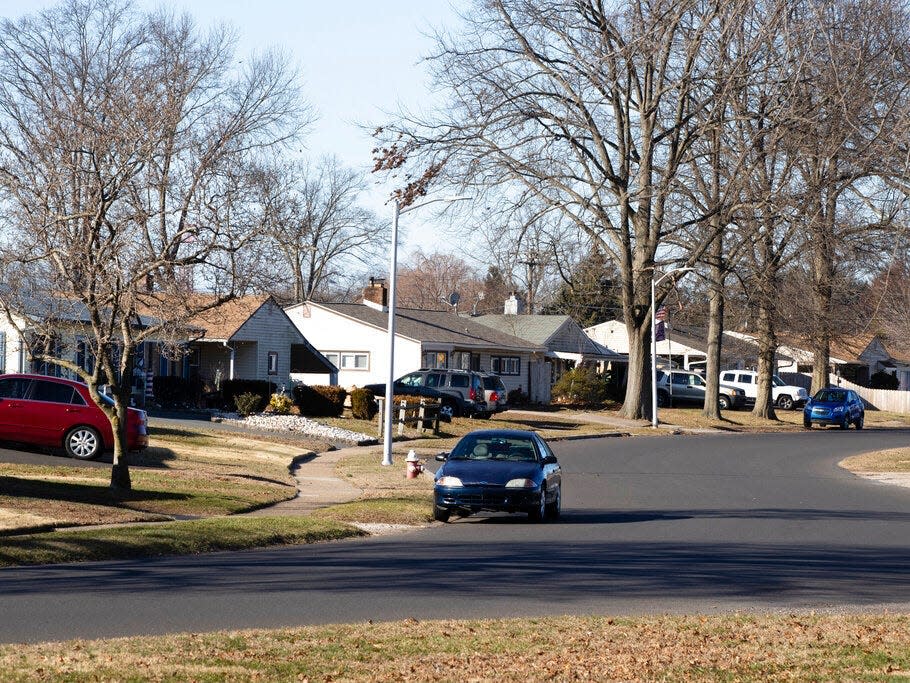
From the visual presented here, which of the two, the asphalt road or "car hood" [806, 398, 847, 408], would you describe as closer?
the asphalt road

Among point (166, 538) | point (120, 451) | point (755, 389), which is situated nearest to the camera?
point (166, 538)

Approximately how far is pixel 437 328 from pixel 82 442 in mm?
38680

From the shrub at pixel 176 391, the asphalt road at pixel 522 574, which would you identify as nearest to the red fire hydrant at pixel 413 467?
the asphalt road at pixel 522 574

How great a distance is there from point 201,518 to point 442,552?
193 inches

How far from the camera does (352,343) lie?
6062 cm

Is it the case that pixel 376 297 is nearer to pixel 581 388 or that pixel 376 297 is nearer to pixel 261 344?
pixel 581 388

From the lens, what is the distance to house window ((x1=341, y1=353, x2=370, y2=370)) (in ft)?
198

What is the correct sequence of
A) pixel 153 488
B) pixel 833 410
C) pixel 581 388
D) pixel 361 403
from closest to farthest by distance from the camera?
1. pixel 153 488
2. pixel 361 403
3. pixel 833 410
4. pixel 581 388

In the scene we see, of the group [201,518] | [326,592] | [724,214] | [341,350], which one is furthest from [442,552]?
[341,350]

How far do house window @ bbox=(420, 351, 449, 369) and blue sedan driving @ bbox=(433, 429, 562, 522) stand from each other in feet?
128

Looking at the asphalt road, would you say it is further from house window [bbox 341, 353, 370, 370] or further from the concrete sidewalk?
house window [bbox 341, 353, 370, 370]

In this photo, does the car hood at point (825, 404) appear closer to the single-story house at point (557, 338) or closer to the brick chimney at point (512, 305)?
the single-story house at point (557, 338)

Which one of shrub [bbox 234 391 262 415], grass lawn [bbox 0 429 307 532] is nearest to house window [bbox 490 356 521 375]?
shrub [bbox 234 391 262 415]

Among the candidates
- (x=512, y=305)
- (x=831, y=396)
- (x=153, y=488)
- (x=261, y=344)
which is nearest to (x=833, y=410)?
(x=831, y=396)
